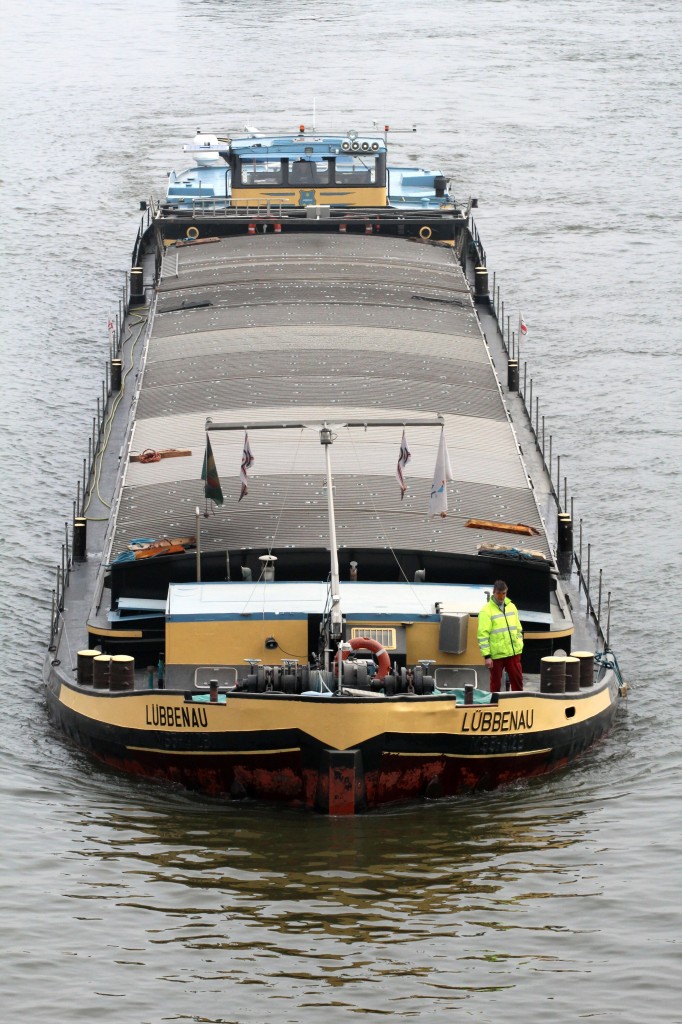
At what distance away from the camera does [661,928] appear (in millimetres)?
21828

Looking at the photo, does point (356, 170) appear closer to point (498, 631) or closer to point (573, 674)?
point (573, 674)

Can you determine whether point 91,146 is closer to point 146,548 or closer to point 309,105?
point 309,105

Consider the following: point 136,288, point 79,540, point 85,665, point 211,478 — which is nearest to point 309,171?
point 136,288

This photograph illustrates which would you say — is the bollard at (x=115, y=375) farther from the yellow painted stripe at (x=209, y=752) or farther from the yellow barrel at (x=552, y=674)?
the yellow barrel at (x=552, y=674)

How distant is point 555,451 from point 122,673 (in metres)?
18.4

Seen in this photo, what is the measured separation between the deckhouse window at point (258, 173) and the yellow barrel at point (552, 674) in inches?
1058

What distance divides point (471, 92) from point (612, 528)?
4172 cm

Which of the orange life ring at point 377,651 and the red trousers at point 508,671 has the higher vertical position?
the orange life ring at point 377,651

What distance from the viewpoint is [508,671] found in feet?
83.0

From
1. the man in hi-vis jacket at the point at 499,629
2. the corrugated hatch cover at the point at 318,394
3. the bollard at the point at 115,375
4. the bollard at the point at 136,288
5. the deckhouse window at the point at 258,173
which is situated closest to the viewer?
the man in hi-vis jacket at the point at 499,629

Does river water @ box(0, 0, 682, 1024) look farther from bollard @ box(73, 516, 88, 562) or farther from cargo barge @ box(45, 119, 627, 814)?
bollard @ box(73, 516, 88, 562)

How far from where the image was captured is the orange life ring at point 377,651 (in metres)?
24.5

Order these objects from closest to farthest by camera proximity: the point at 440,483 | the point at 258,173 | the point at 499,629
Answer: the point at 499,629 < the point at 440,483 < the point at 258,173

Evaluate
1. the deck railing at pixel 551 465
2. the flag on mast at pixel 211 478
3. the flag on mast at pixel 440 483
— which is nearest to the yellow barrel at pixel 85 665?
the flag on mast at pixel 211 478
